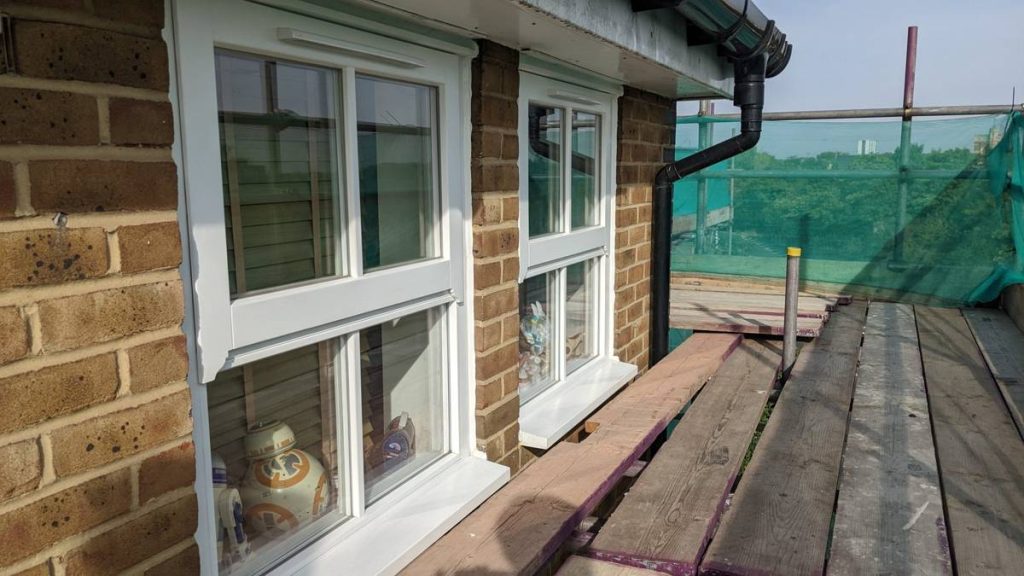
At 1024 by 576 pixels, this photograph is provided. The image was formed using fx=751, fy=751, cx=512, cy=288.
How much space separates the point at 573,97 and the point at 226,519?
7.14ft

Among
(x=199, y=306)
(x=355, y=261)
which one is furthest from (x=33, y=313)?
(x=355, y=261)

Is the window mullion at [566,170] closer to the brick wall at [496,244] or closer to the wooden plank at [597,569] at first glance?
the brick wall at [496,244]

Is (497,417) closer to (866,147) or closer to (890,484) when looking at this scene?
(890,484)

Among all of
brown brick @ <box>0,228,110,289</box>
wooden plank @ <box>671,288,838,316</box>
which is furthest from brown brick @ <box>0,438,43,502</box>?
wooden plank @ <box>671,288,838,316</box>

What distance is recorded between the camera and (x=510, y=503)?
230cm

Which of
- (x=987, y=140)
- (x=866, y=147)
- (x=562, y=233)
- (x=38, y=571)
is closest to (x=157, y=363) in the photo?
(x=38, y=571)

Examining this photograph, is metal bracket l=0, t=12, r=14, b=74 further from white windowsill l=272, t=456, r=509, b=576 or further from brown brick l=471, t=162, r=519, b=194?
brown brick l=471, t=162, r=519, b=194

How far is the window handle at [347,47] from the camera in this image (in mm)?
1666

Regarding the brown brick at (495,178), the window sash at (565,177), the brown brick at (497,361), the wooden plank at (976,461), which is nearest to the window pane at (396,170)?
the brown brick at (495,178)

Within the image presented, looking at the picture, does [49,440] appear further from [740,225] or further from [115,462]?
[740,225]

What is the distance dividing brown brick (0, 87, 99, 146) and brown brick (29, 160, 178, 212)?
0.13ft

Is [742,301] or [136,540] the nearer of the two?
[136,540]

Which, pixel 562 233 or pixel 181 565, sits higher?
pixel 562 233

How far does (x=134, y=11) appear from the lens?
129 centimetres
